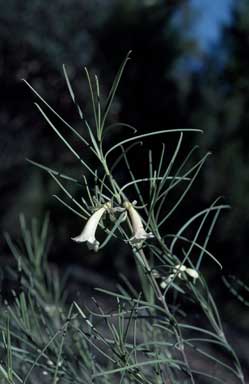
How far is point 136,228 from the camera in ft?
2.19

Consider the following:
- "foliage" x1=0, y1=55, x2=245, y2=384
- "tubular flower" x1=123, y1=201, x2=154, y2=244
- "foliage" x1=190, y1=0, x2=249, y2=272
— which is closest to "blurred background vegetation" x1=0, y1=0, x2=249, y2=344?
"foliage" x1=190, y1=0, x2=249, y2=272

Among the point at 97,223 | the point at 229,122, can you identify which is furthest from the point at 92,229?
the point at 229,122

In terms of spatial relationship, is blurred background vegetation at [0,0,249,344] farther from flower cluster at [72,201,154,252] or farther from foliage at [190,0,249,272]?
flower cluster at [72,201,154,252]

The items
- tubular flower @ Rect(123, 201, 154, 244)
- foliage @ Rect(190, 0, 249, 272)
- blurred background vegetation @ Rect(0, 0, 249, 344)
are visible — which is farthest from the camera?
blurred background vegetation @ Rect(0, 0, 249, 344)

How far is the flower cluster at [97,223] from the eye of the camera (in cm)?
66

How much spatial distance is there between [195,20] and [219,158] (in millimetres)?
1355

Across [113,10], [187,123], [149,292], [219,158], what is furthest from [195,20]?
[149,292]

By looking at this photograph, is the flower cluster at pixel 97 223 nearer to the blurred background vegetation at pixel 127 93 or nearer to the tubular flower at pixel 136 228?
the tubular flower at pixel 136 228

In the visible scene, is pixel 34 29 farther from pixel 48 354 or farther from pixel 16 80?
pixel 48 354

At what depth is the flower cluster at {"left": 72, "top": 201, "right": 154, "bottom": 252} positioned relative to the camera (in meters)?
0.66

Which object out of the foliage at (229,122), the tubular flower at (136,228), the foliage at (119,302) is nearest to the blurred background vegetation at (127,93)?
the foliage at (229,122)

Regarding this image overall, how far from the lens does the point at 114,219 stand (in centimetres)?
68

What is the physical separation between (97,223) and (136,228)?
4 centimetres

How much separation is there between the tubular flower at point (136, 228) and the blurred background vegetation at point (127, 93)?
3314 mm
